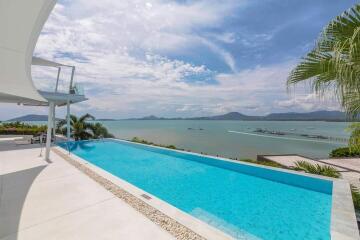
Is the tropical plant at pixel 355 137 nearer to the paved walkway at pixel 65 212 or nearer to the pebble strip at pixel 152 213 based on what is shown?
the pebble strip at pixel 152 213

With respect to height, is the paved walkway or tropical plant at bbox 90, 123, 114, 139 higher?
tropical plant at bbox 90, 123, 114, 139

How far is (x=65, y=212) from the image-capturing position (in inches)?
163

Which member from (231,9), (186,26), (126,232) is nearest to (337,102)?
(126,232)

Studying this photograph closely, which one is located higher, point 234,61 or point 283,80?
point 234,61

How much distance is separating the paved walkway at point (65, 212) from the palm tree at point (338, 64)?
349 cm

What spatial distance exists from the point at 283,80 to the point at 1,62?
5240mm

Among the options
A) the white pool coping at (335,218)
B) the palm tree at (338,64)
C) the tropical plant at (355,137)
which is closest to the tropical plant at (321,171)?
the white pool coping at (335,218)

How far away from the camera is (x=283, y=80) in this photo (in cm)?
336

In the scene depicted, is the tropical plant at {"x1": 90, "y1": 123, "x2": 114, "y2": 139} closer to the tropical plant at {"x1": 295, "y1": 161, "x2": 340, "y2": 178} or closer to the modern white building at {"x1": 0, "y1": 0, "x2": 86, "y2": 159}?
the modern white building at {"x1": 0, "y1": 0, "x2": 86, "y2": 159}

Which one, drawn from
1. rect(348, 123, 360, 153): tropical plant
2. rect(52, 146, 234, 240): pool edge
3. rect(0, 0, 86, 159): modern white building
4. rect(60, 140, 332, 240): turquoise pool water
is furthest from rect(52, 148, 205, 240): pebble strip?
rect(0, 0, 86, 159): modern white building

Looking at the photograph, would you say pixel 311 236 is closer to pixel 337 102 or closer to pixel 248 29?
pixel 337 102

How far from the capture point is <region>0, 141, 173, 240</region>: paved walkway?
134 inches

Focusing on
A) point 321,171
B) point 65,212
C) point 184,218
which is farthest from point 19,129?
point 321,171

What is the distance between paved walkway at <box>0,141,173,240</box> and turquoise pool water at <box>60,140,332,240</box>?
6.89 ft
